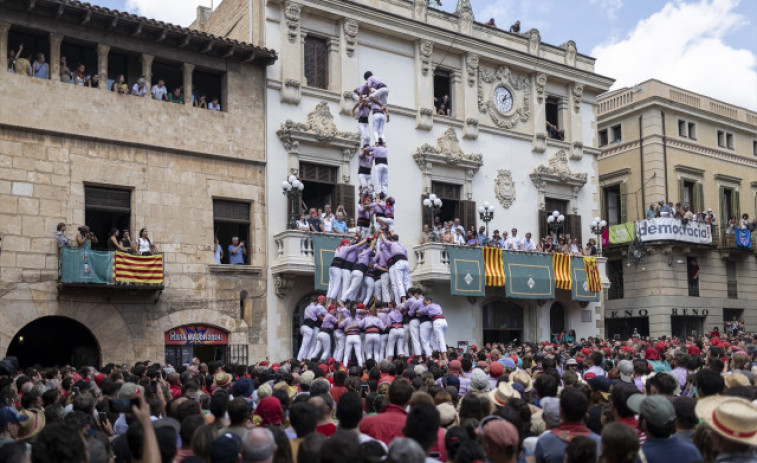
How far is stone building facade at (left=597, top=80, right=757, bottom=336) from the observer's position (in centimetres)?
3691

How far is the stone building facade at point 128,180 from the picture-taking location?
22344 mm

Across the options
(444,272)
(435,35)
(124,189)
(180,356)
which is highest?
(435,35)

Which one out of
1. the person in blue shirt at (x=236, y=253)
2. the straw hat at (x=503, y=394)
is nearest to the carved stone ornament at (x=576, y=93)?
the person in blue shirt at (x=236, y=253)

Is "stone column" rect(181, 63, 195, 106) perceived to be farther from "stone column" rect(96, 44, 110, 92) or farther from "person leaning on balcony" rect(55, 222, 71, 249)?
"person leaning on balcony" rect(55, 222, 71, 249)

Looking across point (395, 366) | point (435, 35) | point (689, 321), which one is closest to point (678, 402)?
point (395, 366)

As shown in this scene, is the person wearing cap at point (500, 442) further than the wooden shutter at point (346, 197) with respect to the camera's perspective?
No

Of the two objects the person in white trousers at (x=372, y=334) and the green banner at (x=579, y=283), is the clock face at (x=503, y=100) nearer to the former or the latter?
the green banner at (x=579, y=283)

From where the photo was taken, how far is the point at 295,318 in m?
26.9

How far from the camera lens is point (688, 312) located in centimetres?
3712

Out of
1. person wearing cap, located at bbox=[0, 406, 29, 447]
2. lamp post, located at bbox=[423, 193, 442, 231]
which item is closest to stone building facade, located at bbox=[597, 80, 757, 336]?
lamp post, located at bbox=[423, 193, 442, 231]

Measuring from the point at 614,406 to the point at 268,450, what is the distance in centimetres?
311

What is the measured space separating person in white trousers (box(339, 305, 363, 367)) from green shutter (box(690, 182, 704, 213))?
24918mm

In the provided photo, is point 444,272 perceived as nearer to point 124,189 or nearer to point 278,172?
point 278,172

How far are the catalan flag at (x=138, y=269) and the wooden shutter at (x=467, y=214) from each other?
1207 centimetres
